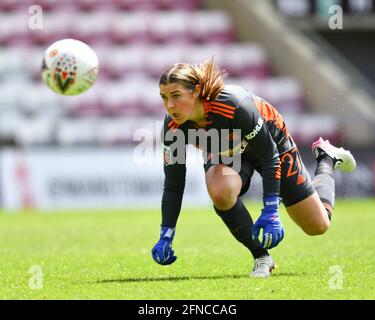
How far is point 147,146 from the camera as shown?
18047 millimetres

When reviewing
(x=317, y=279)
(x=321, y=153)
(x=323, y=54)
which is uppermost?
(x=323, y=54)

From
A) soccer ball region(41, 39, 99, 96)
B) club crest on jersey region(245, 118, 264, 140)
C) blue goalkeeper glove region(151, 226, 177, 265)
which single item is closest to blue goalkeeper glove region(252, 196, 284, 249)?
club crest on jersey region(245, 118, 264, 140)

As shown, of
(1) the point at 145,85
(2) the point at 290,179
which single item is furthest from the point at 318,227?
(1) the point at 145,85

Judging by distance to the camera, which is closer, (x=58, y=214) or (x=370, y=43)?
(x=58, y=214)

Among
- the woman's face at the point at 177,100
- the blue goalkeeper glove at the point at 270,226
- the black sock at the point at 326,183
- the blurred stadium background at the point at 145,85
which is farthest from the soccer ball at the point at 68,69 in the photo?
the blurred stadium background at the point at 145,85

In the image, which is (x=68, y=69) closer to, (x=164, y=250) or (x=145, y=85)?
(x=164, y=250)

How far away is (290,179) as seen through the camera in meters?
7.30

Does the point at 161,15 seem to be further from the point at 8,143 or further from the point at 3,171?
the point at 3,171

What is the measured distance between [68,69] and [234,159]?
1.61 metres

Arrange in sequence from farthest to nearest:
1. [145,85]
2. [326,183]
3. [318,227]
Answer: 1. [145,85]
2. [326,183]
3. [318,227]

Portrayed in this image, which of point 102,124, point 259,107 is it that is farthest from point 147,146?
point 259,107

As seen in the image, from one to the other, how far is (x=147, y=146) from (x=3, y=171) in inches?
112

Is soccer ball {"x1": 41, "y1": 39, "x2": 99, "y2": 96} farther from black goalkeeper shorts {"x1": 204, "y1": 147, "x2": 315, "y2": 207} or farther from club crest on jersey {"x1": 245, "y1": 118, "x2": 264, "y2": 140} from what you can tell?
club crest on jersey {"x1": 245, "y1": 118, "x2": 264, "y2": 140}

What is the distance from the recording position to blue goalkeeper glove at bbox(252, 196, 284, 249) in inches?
261
